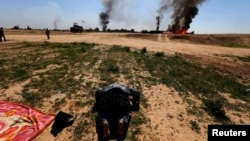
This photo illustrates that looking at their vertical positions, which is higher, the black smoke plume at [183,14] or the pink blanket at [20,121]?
the black smoke plume at [183,14]

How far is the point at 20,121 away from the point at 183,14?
174ft

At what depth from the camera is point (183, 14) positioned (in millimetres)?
56125

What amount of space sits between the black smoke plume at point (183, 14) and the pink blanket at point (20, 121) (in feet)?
165

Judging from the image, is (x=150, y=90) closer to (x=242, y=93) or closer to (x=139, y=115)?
(x=139, y=115)

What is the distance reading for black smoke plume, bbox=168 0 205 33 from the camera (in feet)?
177

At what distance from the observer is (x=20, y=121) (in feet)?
28.3

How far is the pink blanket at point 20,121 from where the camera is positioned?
25.8ft

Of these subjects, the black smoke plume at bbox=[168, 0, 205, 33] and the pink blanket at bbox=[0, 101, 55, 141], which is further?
the black smoke plume at bbox=[168, 0, 205, 33]

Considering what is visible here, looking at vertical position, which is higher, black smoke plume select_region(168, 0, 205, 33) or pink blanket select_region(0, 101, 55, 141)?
black smoke plume select_region(168, 0, 205, 33)

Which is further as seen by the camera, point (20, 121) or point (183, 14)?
point (183, 14)

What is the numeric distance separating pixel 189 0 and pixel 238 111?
47.7m

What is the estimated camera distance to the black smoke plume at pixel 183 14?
54.1 metres

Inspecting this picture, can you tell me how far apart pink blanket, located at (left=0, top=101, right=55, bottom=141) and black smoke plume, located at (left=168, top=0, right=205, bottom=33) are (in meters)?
50.2

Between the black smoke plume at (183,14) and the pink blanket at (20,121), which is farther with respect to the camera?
the black smoke plume at (183,14)
